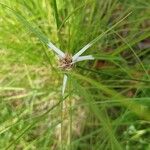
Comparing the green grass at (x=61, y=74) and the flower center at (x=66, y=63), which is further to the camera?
the green grass at (x=61, y=74)

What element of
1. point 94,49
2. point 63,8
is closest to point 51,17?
point 63,8

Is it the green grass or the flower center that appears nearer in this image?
the flower center

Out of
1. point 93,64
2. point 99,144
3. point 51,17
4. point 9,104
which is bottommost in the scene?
point 99,144

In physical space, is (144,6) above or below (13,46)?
above

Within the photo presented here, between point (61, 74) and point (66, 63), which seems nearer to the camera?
point (66, 63)

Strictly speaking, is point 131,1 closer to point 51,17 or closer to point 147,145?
point 51,17

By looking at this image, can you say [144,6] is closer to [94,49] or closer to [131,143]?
[94,49]

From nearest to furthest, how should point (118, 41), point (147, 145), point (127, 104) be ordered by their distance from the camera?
point (127, 104)
point (147, 145)
point (118, 41)

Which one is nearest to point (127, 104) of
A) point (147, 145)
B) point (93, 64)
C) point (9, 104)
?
point (147, 145)

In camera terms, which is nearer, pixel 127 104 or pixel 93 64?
pixel 127 104

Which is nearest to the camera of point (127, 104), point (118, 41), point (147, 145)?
point (127, 104)
